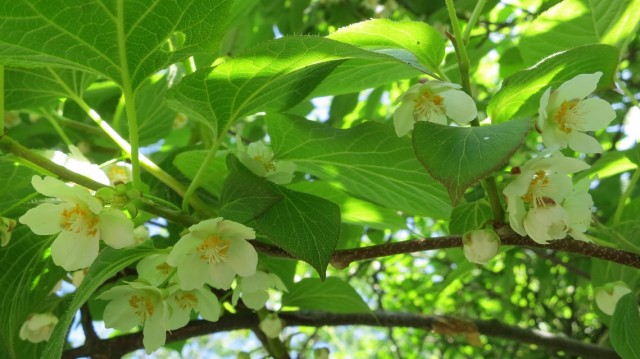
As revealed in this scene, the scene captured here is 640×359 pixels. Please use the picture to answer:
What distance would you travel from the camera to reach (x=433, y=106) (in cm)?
105

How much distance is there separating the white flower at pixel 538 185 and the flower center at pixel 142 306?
60 cm

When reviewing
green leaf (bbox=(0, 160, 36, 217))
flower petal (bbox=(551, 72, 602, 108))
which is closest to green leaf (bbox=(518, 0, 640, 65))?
flower petal (bbox=(551, 72, 602, 108))

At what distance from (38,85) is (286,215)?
1.92 feet

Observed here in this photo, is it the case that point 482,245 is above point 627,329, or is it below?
above

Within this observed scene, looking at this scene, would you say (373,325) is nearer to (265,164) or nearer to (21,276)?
(265,164)

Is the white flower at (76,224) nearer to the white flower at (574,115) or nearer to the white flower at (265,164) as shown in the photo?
the white flower at (265,164)

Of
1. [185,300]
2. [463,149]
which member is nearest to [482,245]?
[463,149]

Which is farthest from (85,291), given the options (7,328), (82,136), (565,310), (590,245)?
(565,310)

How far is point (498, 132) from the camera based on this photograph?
0.82 metres

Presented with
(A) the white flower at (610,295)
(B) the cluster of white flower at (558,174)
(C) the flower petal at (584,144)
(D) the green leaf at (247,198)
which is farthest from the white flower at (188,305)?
(A) the white flower at (610,295)

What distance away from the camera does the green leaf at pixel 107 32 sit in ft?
2.84

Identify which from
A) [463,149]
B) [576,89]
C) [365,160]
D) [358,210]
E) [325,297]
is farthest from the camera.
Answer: [325,297]

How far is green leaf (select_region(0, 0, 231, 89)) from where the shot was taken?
34.0 inches

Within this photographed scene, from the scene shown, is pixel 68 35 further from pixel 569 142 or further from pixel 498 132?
pixel 569 142
